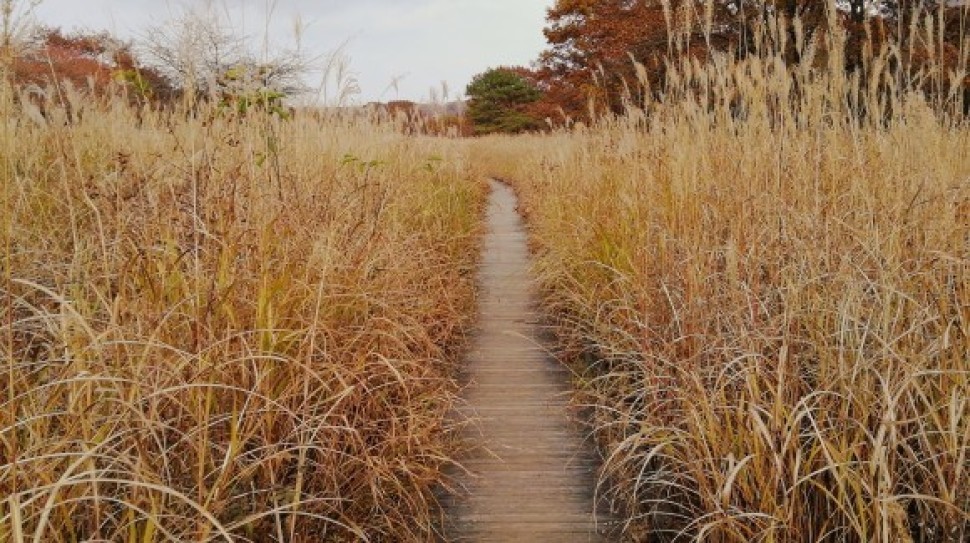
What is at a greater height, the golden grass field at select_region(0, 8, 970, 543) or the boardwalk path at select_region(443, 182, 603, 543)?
the golden grass field at select_region(0, 8, 970, 543)

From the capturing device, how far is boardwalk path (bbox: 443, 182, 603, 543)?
2104 mm

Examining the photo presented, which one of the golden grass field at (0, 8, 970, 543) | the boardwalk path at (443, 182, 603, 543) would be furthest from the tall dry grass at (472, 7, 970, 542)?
the boardwalk path at (443, 182, 603, 543)

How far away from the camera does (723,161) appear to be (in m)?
3.54

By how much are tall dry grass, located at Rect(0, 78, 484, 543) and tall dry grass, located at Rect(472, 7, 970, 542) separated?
73cm

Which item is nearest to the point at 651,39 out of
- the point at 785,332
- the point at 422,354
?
the point at 422,354

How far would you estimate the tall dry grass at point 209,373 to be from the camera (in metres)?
1.42

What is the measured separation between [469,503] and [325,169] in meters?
2.79

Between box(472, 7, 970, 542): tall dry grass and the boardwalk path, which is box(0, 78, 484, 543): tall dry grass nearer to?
the boardwalk path

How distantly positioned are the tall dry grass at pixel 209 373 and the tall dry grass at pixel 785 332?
2.40 feet

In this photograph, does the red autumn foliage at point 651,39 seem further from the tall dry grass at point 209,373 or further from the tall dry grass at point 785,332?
the tall dry grass at point 209,373

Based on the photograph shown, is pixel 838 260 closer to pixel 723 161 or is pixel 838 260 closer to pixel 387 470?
pixel 723 161

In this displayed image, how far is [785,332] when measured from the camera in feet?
5.61

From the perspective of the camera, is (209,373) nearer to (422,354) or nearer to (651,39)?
(422,354)

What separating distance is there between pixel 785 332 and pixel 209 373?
1417mm
